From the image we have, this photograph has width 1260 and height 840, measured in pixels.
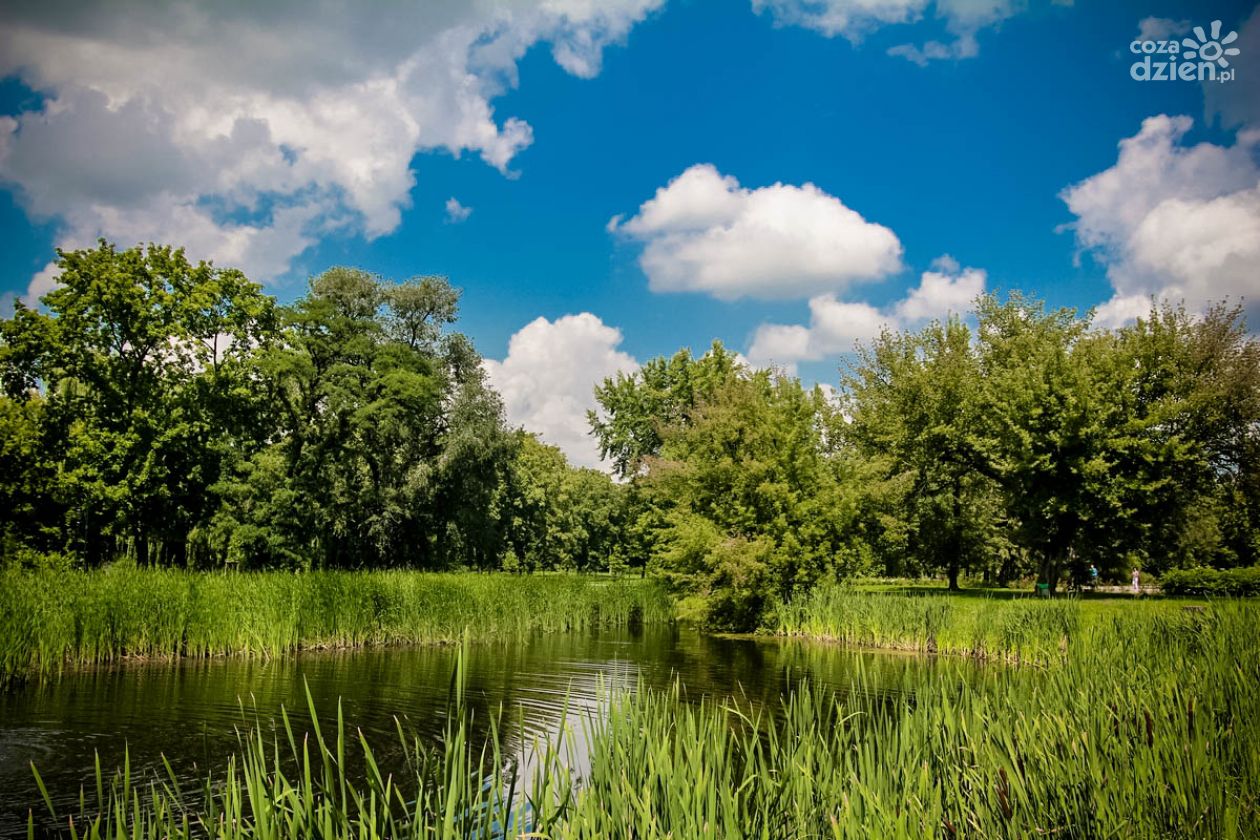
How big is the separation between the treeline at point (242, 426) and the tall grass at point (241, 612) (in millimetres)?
9801

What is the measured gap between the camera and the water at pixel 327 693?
401 inches

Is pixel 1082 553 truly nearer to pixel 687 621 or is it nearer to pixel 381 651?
pixel 687 621

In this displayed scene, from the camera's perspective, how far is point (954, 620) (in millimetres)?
22203

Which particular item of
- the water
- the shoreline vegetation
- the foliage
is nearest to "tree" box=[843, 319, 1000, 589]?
the shoreline vegetation

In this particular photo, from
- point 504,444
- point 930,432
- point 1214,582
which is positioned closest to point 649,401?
point 504,444

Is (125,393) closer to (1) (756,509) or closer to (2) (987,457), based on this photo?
(1) (756,509)

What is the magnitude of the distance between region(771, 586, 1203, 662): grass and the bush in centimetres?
790

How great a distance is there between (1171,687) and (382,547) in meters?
37.5

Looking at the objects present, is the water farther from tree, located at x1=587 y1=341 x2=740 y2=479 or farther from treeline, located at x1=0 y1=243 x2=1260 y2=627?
tree, located at x1=587 y1=341 x2=740 y2=479

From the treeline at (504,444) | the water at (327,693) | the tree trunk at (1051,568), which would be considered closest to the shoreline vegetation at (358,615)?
the water at (327,693)

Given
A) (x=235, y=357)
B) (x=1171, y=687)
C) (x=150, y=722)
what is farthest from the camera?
(x=235, y=357)

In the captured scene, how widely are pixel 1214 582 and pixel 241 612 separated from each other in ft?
111

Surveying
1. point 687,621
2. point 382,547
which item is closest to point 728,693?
point 687,621

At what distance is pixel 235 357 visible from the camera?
37.8m
